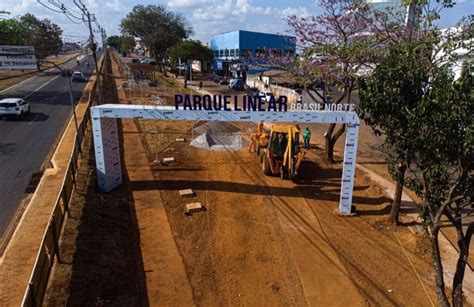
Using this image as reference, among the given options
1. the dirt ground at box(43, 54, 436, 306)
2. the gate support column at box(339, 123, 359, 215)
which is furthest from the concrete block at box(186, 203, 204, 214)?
the gate support column at box(339, 123, 359, 215)

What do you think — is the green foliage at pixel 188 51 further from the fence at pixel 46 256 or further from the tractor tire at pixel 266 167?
the fence at pixel 46 256

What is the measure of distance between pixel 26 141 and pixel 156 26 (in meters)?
68.2

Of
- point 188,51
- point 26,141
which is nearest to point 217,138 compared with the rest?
point 26,141

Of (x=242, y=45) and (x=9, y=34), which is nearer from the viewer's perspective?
(x=9, y=34)

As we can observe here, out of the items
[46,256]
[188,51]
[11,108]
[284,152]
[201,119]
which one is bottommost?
[46,256]

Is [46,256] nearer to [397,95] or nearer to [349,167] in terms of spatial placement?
[397,95]

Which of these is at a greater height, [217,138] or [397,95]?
[397,95]

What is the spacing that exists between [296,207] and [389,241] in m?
4.26

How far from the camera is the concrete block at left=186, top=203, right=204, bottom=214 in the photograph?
54.4 ft

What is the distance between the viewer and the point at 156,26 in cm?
8738

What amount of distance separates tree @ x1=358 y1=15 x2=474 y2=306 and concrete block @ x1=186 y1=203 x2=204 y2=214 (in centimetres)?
970

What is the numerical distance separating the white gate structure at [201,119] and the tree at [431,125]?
23.4 feet

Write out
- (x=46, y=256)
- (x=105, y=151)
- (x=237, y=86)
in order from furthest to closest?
(x=237, y=86), (x=105, y=151), (x=46, y=256)

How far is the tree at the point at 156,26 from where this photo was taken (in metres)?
84.1
